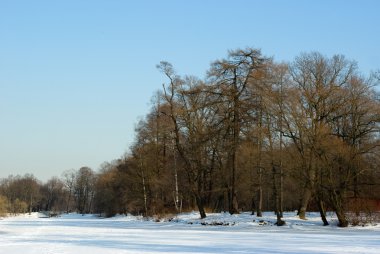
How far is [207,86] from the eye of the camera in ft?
135

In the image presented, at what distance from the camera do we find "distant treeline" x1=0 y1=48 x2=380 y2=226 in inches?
1310

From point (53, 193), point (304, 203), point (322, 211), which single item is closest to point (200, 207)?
point (304, 203)

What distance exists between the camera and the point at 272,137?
3531cm

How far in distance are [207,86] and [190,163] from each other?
28.9ft

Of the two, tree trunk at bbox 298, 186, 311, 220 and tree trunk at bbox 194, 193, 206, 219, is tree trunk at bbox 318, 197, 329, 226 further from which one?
tree trunk at bbox 194, 193, 206, 219

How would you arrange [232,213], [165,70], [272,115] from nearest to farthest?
[272,115], [232,213], [165,70]

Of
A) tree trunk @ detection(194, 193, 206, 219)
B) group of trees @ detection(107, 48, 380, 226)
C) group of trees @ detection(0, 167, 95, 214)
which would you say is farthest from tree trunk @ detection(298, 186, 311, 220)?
group of trees @ detection(0, 167, 95, 214)

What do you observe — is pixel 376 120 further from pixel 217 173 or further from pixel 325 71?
pixel 217 173

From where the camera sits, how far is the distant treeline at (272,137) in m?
33.3

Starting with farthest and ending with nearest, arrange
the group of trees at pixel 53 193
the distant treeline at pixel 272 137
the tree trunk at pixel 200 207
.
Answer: the group of trees at pixel 53 193
the tree trunk at pixel 200 207
the distant treeline at pixel 272 137

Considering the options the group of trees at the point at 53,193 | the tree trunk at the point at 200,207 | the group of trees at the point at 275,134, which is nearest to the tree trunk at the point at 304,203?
the group of trees at the point at 275,134

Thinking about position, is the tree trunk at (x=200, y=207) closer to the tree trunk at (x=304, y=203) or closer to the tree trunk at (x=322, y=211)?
Result: the tree trunk at (x=304, y=203)

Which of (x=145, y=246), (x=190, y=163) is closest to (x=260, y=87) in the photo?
(x=190, y=163)

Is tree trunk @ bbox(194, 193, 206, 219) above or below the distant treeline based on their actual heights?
below
